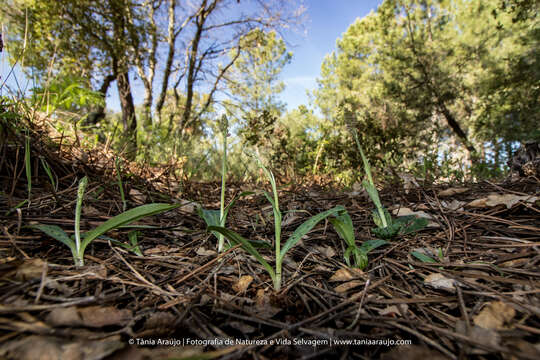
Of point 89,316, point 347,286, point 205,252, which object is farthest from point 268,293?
point 89,316

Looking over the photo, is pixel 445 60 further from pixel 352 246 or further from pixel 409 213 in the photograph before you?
pixel 352 246

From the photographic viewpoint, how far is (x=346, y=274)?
89 centimetres

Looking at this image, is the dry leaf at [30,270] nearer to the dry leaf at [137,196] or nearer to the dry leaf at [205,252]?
the dry leaf at [205,252]

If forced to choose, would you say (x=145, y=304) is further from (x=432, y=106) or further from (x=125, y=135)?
(x=432, y=106)

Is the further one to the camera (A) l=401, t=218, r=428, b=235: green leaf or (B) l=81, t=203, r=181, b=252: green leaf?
(A) l=401, t=218, r=428, b=235: green leaf

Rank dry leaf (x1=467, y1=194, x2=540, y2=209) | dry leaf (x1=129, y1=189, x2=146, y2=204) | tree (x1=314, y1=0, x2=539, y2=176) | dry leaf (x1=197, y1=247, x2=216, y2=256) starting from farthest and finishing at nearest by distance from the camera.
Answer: tree (x1=314, y1=0, x2=539, y2=176) → dry leaf (x1=129, y1=189, x2=146, y2=204) → dry leaf (x1=467, y1=194, x2=540, y2=209) → dry leaf (x1=197, y1=247, x2=216, y2=256)

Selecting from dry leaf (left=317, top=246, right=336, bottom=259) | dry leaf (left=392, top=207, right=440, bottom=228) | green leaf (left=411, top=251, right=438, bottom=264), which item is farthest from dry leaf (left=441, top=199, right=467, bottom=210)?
dry leaf (left=317, top=246, right=336, bottom=259)

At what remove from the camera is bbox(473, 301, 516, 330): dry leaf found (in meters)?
0.60

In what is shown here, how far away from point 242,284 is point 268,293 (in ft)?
0.31

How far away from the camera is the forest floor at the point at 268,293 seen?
54 centimetres

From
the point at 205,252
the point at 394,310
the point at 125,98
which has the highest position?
the point at 125,98

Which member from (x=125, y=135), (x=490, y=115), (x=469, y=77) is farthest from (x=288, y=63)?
(x=125, y=135)

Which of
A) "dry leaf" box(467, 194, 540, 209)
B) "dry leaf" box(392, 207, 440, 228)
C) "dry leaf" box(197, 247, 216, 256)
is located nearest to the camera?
"dry leaf" box(197, 247, 216, 256)

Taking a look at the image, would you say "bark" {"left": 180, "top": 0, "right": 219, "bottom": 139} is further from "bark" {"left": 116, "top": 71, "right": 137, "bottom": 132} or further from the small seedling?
the small seedling
